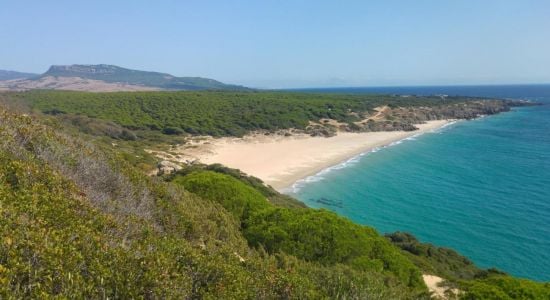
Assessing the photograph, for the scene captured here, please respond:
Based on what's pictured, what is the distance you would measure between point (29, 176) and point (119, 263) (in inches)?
140

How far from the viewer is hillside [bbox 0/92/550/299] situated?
5137 millimetres

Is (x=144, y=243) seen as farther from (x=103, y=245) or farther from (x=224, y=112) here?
(x=224, y=112)

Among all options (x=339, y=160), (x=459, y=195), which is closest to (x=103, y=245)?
(x=459, y=195)

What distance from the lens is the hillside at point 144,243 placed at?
514 cm

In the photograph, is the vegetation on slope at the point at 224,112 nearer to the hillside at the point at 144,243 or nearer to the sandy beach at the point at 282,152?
the sandy beach at the point at 282,152

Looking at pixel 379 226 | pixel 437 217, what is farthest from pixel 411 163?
pixel 379 226

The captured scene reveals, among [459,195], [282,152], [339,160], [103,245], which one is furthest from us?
[282,152]

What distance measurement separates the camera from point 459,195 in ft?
107

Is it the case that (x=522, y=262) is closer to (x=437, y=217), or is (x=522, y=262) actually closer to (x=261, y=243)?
(x=437, y=217)

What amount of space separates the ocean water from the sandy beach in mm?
2255

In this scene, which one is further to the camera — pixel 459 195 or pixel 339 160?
pixel 339 160

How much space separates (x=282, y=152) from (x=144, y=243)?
43.0 m

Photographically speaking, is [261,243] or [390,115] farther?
[390,115]

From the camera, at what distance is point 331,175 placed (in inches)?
1559
